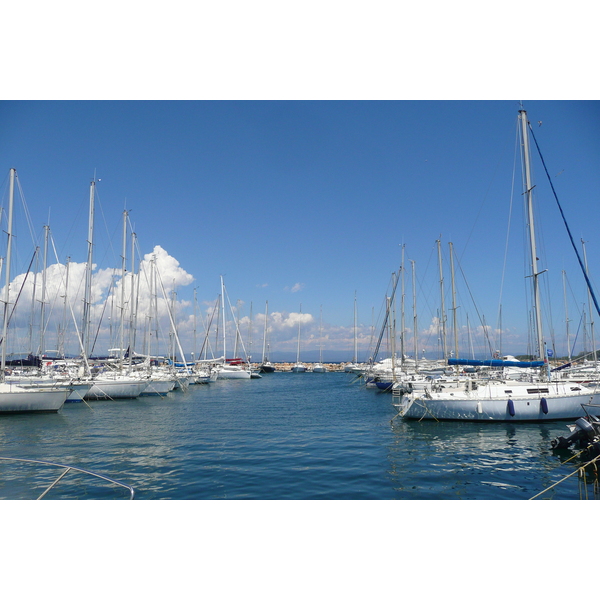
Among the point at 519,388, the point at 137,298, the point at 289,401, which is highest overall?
the point at 137,298

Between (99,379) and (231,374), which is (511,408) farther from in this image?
(231,374)

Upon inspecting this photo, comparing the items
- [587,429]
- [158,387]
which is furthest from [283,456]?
[158,387]

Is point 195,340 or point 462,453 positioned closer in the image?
point 462,453

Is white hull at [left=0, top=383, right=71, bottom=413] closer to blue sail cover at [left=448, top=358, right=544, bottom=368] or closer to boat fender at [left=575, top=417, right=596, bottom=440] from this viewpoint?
blue sail cover at [left=448, top=358, right=544, bottom=368]

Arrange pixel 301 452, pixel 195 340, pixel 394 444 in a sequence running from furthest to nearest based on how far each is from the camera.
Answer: pixel 195 340 → pixel 394 444 → pixel 301 452

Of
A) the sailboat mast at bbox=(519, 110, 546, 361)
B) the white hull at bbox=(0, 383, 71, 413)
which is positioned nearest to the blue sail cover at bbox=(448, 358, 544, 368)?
the sailboat mast at bbox=(519, 110, 546, 361)

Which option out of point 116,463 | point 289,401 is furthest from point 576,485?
point 289,401

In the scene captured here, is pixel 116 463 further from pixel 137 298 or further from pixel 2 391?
pixel 137 298

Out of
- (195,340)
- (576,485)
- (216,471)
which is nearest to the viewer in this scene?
(576,485)

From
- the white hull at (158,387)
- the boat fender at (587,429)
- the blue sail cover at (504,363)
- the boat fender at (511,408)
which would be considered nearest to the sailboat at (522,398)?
the boat fender at (511,408)

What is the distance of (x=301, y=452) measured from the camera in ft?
56.0

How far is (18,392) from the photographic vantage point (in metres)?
27.1

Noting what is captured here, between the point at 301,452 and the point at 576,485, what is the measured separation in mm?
9621

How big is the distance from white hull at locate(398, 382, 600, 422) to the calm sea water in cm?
74
